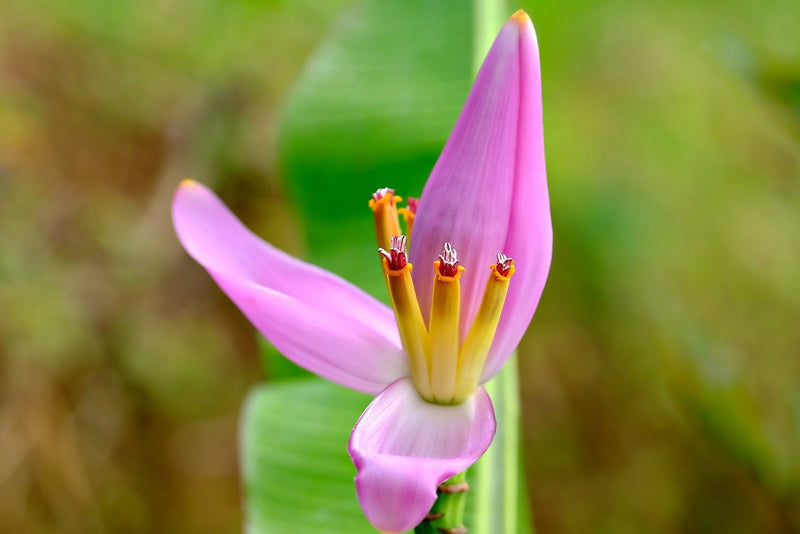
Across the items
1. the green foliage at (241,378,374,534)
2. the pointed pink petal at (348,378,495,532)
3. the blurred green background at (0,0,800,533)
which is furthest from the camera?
the blurred green background at (0,0,800,533)

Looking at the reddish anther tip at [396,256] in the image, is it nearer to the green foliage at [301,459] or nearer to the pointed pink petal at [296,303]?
the pointed pink petal at [296,303]

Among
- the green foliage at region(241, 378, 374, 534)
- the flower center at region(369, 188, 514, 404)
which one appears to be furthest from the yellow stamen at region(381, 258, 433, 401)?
the green foliage at region(241, 378, 374, 534)

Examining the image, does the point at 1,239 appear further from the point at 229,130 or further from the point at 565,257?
the point at 565,257

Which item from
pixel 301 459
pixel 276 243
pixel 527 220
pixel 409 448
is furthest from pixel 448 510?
pixel 276 243

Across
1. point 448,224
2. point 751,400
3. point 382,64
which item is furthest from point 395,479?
point 751,400

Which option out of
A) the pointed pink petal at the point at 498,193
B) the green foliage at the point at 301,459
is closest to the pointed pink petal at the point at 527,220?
the pointed pink petal at the point at 498,193

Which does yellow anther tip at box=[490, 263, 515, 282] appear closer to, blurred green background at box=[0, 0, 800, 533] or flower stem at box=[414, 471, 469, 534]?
flower stem at box=[414, 471, 469, 534]
